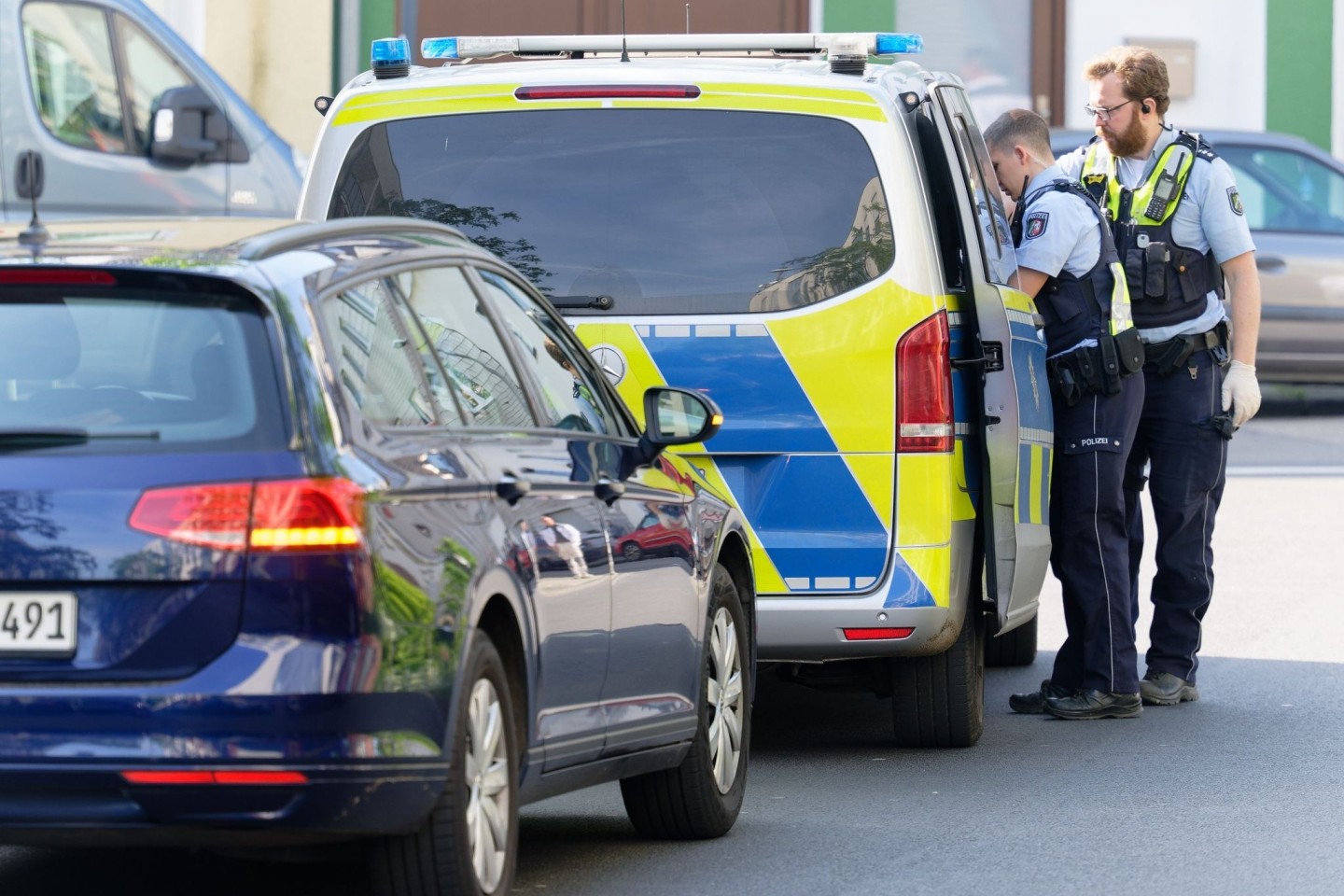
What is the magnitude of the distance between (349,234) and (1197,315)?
432 cm

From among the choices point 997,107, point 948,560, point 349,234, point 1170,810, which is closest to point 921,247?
point 948,560

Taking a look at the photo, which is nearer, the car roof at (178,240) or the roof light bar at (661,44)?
the car roof at (178,240)

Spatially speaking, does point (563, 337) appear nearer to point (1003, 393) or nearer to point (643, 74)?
point (643, 74)

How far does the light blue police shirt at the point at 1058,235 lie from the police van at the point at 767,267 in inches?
43.2

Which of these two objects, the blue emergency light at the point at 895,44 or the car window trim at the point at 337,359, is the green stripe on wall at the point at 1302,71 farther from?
the car window trim at the point at 337,359

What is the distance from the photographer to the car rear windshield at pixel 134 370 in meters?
4.48

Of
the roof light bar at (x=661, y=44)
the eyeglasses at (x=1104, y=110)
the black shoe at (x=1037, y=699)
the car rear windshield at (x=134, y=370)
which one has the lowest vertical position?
the black shoe at (x=1037, y=699)

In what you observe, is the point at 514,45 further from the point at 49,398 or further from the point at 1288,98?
the point at 1288,98

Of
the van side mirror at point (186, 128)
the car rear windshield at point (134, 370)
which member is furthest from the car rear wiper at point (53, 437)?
the van side mirror at point (186, 128)

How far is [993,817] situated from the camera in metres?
6.62

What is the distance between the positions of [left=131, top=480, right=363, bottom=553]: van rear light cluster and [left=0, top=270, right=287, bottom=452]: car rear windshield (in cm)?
10

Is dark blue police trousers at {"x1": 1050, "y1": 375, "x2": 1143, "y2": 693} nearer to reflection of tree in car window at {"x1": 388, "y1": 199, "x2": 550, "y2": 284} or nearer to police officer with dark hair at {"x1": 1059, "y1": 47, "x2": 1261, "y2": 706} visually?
police officer with dark hair at {"x1": 1059, "y1": 47, "x2": 1261, "y2": 706}

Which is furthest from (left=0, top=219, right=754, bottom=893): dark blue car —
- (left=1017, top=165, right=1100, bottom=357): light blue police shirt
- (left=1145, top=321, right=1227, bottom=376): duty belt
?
(left=1145, top=321, right=1227, bottom=376): duty belt

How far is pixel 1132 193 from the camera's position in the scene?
8.75m
